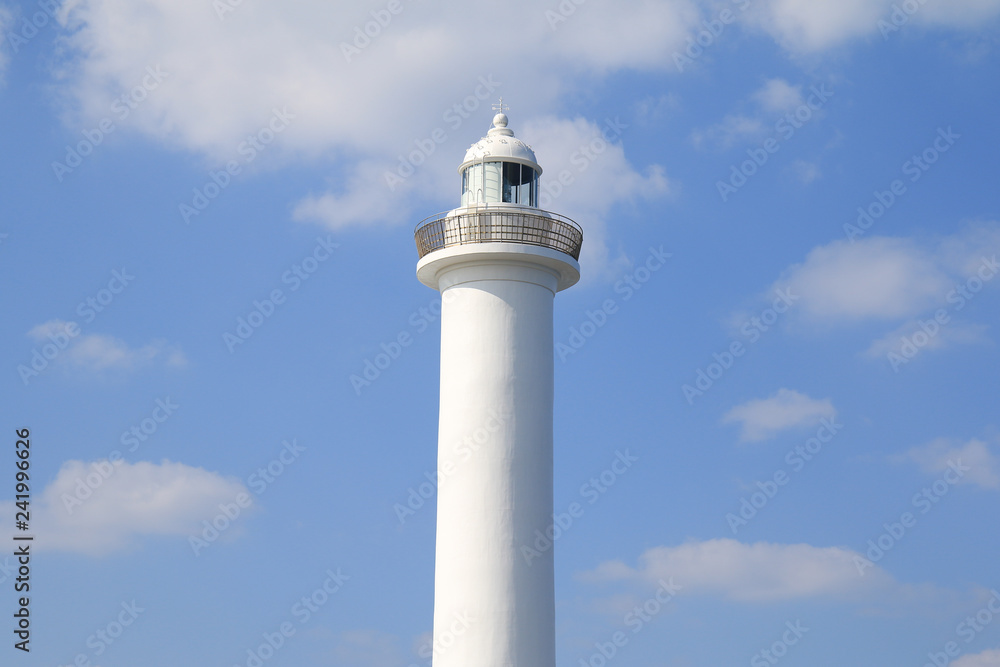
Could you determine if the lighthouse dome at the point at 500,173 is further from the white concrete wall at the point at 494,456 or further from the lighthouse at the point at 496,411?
the white concrete wall at the point at 494,456

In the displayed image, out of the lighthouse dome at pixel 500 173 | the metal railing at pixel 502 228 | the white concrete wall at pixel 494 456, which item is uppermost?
the lighthouse dome at pixel 500 173

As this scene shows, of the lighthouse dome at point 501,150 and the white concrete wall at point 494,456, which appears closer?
the white concrete wall at point 494,456

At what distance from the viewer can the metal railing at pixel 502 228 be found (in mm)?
22609

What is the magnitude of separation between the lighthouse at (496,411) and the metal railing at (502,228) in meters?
0.02

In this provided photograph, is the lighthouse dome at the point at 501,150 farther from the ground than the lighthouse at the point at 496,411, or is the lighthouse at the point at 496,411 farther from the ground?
the lighthouse dome at the point at 501,150

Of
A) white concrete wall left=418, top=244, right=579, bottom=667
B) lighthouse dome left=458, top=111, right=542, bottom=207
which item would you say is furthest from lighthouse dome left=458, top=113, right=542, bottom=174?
white concrete wall left=418, top=244, right=579, bottom=667

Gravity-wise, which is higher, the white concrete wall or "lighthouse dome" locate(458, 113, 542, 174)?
"lighthouse dome" locate(458, 113, 542, 174)

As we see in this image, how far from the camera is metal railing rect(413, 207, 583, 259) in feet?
74.2

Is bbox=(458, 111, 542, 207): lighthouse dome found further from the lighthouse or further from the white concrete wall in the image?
the white concrete wall

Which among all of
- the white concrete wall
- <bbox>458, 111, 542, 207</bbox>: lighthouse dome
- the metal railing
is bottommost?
the white concrete wall

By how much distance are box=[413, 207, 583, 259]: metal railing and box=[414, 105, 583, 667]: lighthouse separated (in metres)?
0.02

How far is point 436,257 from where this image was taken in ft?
75.5

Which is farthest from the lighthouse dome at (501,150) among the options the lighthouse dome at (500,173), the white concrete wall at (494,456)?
the white concrete wall at (494,456)

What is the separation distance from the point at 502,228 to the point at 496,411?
3.77 m
